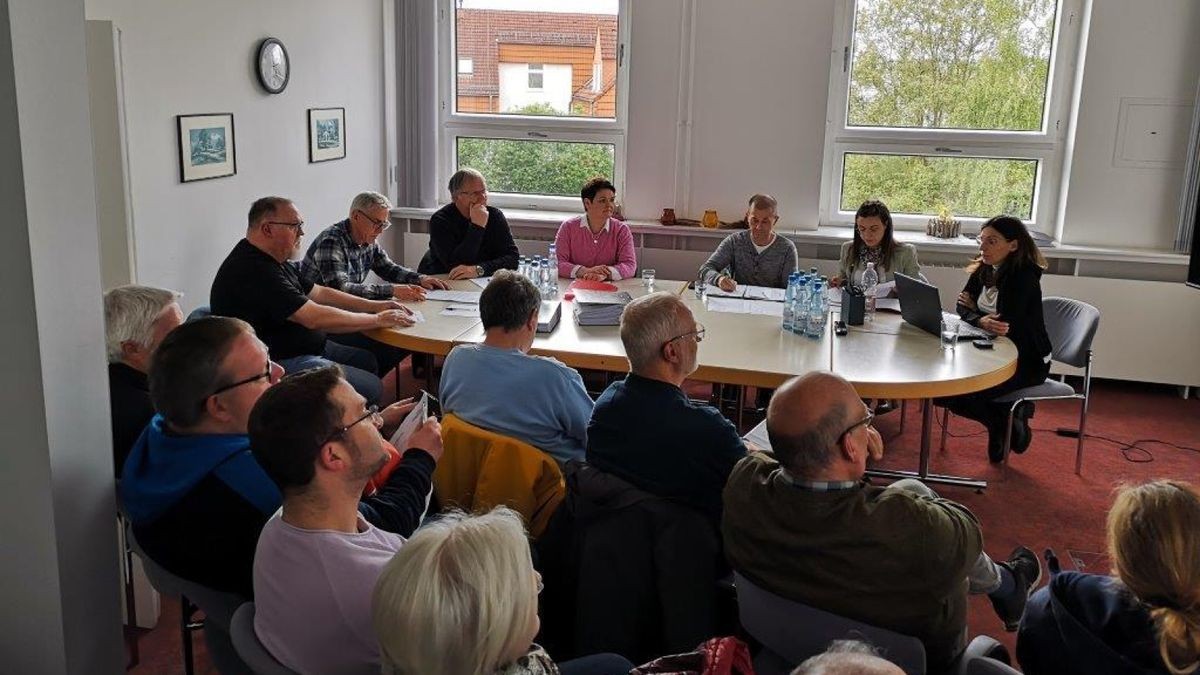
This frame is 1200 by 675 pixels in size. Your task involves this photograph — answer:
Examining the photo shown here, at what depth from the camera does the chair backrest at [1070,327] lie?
4.35 m

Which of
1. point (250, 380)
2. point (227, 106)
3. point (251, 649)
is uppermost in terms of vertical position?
point (227, 106)

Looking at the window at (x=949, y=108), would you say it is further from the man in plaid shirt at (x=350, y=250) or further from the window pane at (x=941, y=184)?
the man in plaid shirt at (x=350, y=250)

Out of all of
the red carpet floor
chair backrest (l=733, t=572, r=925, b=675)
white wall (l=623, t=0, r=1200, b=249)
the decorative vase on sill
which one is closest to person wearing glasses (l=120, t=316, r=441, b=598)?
chair backrest (l=733, t=572, r=925, b=675)

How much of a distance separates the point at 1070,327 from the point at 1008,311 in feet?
1.68

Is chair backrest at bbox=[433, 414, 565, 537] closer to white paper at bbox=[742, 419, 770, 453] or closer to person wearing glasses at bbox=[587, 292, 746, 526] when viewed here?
person wearing glasses at bbox=[587, 292, 746, 526]

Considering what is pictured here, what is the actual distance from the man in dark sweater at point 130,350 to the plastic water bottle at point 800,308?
8.06 feet

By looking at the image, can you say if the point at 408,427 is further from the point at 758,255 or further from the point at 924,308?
the point at 758,255

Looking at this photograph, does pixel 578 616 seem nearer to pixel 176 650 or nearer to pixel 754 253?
pixel 176 650

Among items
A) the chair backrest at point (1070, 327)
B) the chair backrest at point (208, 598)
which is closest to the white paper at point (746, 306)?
the chair backrest at point (1070, 327)

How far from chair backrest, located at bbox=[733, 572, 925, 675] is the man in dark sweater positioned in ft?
5.44

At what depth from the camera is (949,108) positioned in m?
6.22

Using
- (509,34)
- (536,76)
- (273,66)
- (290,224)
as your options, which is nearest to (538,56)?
(536,76)

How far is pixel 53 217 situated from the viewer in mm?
1964

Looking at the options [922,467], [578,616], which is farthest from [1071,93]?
[578,616]
